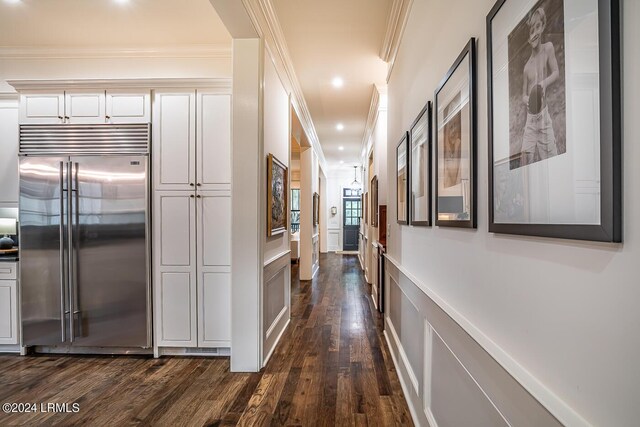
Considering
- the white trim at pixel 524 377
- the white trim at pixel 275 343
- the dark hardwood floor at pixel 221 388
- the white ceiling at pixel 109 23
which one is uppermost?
the white ceiling at pixel 109 23

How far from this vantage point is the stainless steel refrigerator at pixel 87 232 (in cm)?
290

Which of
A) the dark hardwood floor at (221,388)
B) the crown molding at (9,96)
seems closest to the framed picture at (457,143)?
the dark hardwood floor at (221,388)

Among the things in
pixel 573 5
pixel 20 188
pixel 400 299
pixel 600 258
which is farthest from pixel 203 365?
pixel 573 5

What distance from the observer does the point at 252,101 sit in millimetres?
2643

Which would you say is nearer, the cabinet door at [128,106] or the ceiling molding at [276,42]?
the ceiling molding at [276,42]

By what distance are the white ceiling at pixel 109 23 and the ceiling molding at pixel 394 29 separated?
1507 millimetres

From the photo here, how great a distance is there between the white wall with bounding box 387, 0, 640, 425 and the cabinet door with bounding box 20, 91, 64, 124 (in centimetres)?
330

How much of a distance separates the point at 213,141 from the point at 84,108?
1226mm

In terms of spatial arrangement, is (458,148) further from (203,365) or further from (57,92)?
(57,92)

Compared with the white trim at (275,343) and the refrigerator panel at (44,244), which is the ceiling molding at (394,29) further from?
A: the refrigerator panel at (44,244)

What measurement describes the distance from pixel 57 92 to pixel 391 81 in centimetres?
312

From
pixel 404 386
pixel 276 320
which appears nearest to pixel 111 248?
pixel 276 320

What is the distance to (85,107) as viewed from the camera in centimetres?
297

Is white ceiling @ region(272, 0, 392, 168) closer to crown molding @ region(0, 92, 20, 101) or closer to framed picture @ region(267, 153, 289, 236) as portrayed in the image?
framed picture @ region(267, 153, 289, 236)
